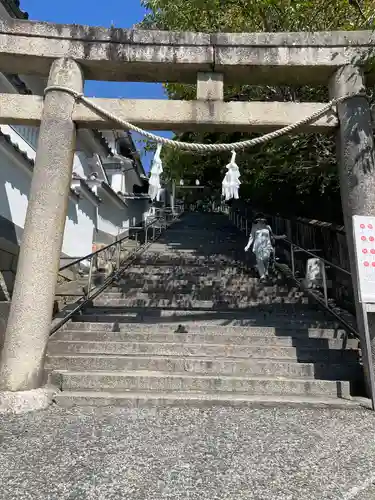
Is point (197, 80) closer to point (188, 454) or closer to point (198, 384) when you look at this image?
point (198, 384)

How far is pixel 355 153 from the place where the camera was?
4.80m

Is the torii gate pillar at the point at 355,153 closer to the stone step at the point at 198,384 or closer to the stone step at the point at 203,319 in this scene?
the stone step at the point at 198,384

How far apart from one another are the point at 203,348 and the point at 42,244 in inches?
109

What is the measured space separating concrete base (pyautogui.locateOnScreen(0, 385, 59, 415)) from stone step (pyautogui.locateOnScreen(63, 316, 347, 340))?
6.21 ft

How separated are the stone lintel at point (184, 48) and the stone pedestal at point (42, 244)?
12.5 inches

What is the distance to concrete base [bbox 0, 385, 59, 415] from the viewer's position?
3930 mm

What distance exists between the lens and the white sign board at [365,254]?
4.40m

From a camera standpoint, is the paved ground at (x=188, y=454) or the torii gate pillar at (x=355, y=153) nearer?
the paved ground at (x=188, y=454)

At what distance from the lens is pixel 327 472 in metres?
2.75

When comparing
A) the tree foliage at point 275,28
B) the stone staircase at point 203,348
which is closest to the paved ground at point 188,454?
the stone staircase at point 203,348

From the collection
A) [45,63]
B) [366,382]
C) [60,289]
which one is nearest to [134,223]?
[60,289]

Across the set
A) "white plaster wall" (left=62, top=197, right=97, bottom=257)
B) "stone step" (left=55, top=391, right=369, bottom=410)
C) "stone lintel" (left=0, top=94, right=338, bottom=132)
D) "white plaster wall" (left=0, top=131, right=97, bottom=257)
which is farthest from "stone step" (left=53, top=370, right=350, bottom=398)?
"white plaster wall" (left=62, top=197, right=97, bottom=257)

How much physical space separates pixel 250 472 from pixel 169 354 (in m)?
2.85

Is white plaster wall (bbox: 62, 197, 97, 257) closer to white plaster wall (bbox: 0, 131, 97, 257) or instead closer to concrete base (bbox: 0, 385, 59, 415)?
white plaster wall (bbox: 0, 131, 97, 257)
